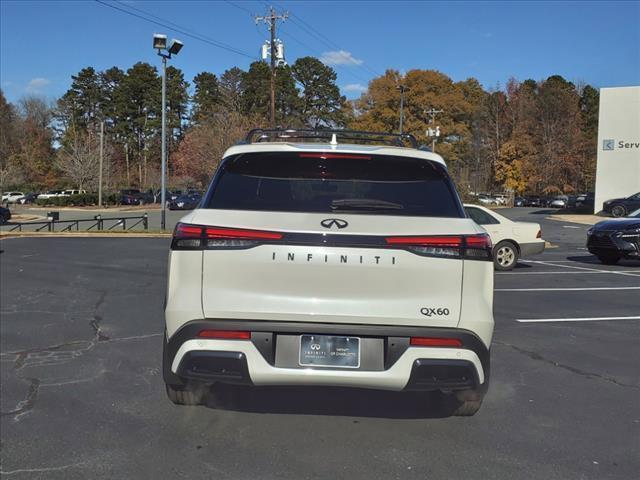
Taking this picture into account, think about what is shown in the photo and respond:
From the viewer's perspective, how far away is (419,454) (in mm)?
3461

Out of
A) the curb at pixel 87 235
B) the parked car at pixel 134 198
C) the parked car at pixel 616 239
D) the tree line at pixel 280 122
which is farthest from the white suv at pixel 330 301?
the parked car at pixel 134 198

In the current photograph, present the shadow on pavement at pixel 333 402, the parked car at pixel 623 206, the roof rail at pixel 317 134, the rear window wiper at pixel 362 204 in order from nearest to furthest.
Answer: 1. the rear window wiper at pixel 362 204
2. the shadow on pavement at pixel 333 402
3. the roof rail at pixel 317 134
4. the parked car at pixel 623 206

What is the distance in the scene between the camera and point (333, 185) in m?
3.48

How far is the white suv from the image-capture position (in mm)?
Answer: 3059

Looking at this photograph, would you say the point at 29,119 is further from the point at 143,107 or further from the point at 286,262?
the point at 286,262

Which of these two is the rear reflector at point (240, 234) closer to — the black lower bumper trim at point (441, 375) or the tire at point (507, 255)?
the black lower bumper trim at point (441, 375)

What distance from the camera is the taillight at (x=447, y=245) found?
307 cm

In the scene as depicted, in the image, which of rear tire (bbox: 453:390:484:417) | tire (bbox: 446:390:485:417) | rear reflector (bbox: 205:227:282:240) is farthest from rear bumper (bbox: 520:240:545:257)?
rear reflector (bbox: 205:227:282:240)

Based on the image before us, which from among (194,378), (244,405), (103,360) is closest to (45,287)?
(103,360)

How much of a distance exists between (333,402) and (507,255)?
8.79m

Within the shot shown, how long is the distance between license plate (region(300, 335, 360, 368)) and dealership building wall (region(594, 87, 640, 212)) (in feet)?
127

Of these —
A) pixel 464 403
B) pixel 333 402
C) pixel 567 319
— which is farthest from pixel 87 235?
pixel 464 403

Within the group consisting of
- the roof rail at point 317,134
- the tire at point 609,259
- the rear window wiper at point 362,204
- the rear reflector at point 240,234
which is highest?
the roof rail at point 317,134

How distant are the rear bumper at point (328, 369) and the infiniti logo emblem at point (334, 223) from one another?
54cm
